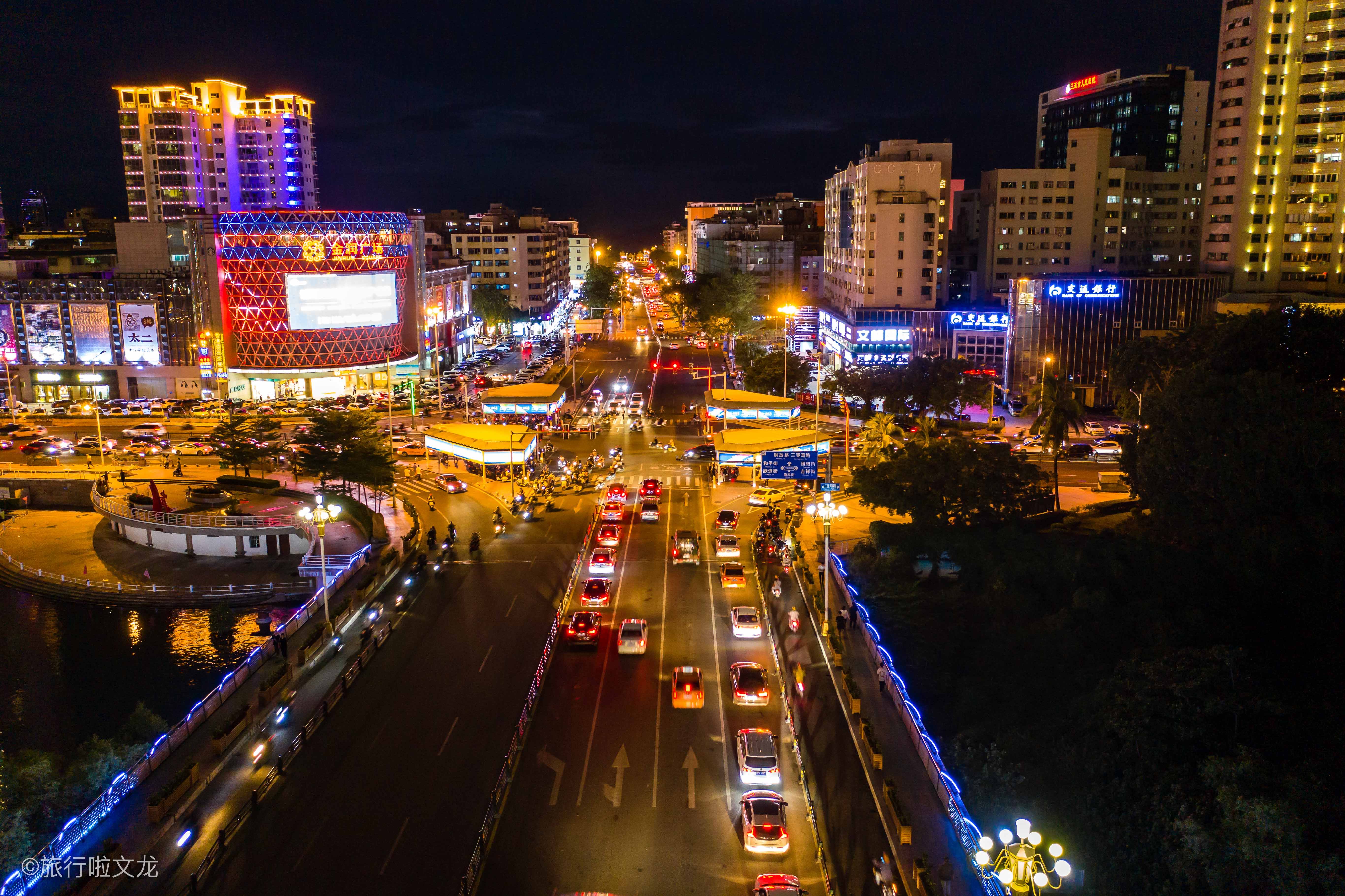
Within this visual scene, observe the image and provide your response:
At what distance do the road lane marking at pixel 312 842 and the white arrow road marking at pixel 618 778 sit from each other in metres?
6.58

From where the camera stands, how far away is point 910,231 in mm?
89438

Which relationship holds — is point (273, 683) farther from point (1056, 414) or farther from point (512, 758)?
point (1056, 414)

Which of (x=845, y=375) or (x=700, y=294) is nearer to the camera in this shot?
(x=845, y=375)

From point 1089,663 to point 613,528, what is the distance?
22029mm

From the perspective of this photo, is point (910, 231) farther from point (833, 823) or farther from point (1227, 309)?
point (833, 823)

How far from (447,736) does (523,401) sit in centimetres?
4572

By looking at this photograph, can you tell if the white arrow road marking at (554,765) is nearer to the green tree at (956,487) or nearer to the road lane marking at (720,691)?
the road lane marking at (720,691)

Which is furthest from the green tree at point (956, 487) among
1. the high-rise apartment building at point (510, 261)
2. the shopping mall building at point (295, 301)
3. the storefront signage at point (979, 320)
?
the high-rise apartment building at point (510, 261)

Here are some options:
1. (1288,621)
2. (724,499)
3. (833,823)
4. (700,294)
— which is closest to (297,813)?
(833,823)

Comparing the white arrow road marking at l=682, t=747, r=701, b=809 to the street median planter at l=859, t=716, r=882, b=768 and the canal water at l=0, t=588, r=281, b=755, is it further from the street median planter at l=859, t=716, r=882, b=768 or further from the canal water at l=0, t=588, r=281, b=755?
the canal water at l=0, t=588, r=281, b=755

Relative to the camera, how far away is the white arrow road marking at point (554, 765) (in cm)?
2275

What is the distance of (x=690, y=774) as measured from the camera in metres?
23.5

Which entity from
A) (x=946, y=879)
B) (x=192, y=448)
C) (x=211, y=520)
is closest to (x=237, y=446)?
(x=211, y=520)

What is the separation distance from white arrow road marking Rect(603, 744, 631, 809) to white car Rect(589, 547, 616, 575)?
14.4 metres
